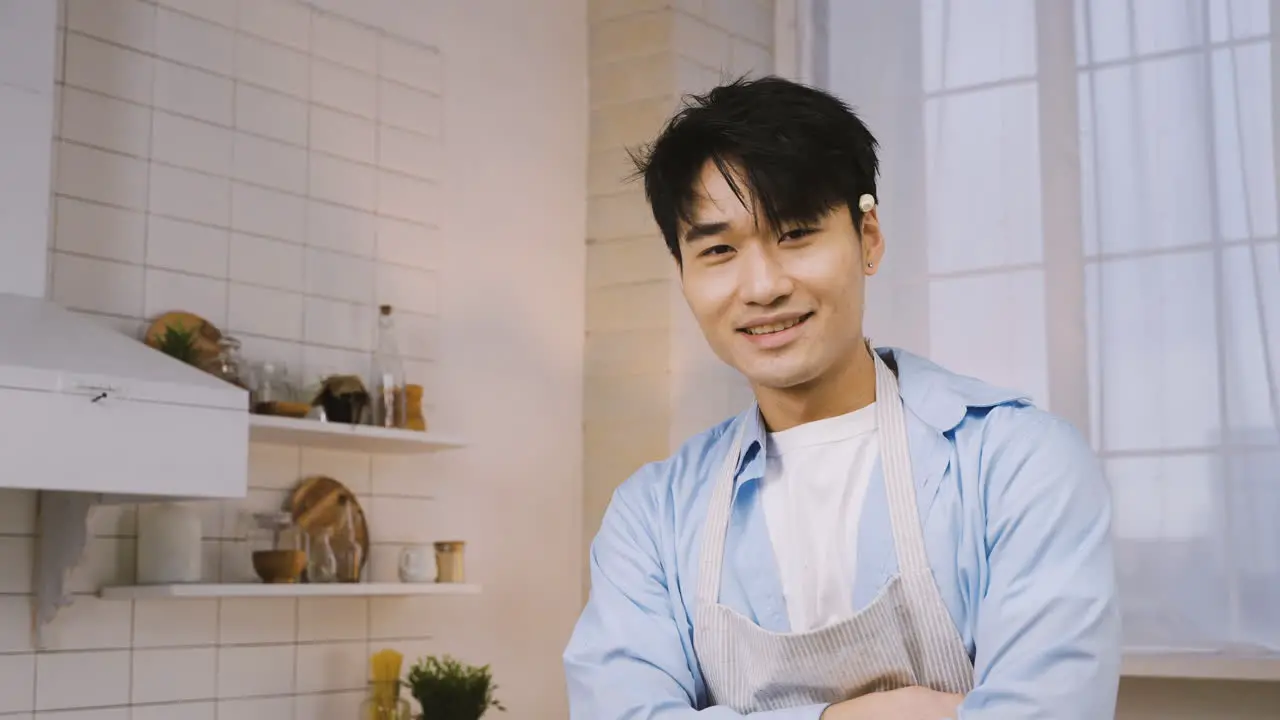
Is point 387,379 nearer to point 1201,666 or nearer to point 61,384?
point 61,384

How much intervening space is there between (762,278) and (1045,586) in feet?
1.41

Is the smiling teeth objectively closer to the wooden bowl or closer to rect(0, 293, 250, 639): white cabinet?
rect(0, 293, 250, 639): white cabinet

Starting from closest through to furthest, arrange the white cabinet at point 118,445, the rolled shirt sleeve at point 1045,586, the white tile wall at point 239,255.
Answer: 1. the rolled shirt sleeve at point 1045,586
2. the white cabinet at point 118,445
3. the white tile wall at point 239,255

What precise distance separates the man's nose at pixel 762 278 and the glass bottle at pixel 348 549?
2034 mm

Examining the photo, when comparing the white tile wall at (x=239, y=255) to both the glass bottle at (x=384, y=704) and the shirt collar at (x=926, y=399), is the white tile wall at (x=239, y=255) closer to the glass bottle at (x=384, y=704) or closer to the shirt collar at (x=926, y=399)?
the glass bottle at (x=384, y=704)

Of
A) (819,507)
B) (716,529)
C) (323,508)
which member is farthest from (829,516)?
(323,508)

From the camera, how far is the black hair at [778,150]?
1605mm

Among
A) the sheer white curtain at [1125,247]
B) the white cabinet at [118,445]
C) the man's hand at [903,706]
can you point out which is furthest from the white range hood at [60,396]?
the sheer white curtain at [1125,247]

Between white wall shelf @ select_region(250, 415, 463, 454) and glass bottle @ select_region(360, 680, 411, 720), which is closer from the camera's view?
white wall shelf @ select_region(250, 415, 463, 454)

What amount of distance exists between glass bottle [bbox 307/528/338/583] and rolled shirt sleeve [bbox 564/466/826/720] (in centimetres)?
166

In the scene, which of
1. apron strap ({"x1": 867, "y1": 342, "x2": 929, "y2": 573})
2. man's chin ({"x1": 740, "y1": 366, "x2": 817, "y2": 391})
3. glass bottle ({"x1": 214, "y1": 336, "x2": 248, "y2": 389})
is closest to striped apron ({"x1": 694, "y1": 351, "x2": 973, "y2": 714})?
apron strap ({"x1": 867, "y1": 342, "x2": 929, "y2": 573})

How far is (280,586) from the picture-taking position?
3.18m

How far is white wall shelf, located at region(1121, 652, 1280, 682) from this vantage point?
3.32m

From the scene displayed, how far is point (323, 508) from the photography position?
3.48 m
